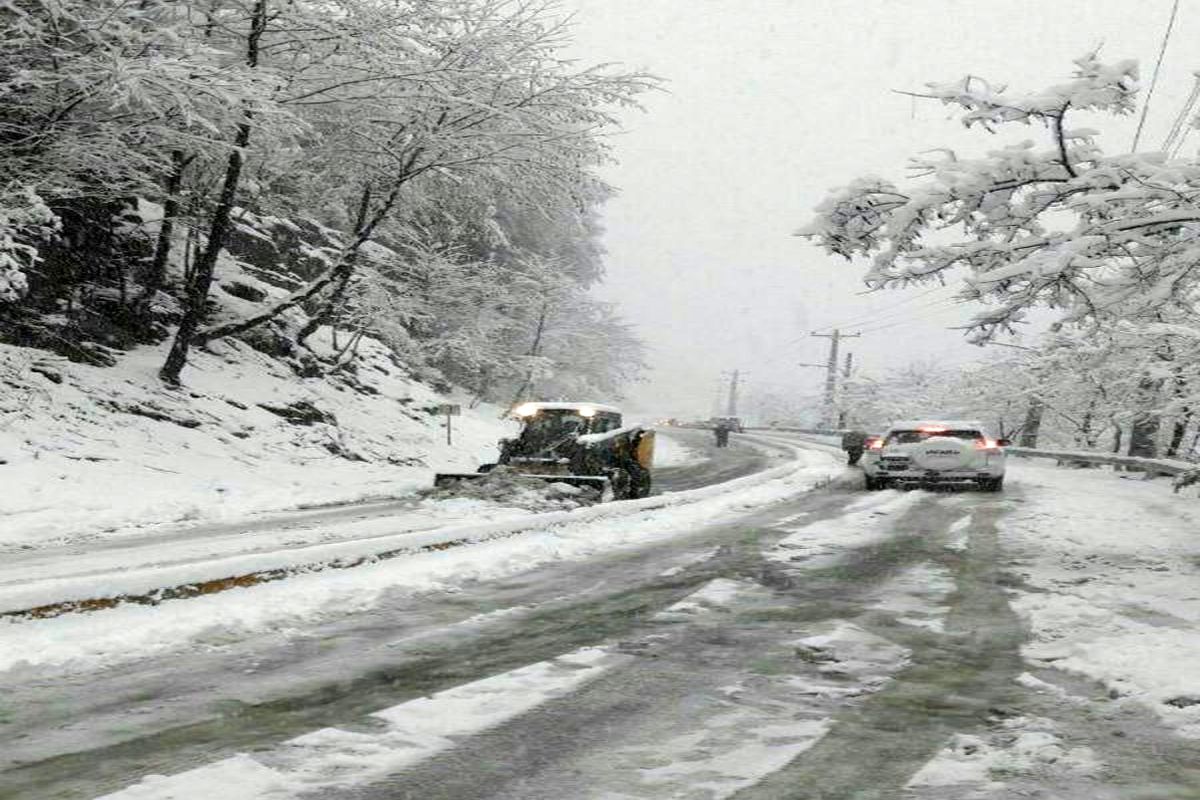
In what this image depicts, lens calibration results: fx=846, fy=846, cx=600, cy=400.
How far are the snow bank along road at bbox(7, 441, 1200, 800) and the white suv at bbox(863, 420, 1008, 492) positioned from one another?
7.99 metres

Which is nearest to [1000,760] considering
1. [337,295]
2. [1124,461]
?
[337,295]

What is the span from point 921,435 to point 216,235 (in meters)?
12.8

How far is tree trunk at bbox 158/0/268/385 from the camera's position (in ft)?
43.7

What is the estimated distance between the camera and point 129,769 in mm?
2666

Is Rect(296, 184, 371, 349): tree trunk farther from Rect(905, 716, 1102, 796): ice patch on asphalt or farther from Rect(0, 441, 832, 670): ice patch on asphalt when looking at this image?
Rect(905, 716, 1102, 796): ice patch on asphalt

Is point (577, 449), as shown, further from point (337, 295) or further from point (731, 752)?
point (731, 752)

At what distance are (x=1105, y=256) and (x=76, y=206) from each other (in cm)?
1624

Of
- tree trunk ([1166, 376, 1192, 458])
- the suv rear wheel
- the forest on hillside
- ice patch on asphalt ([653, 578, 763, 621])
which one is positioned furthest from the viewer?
tree trunk ([1166, 376, 1192, 458])

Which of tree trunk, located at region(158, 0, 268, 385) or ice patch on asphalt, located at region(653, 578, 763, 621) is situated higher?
tree trunk, located at region(158, 0, 268, 385)

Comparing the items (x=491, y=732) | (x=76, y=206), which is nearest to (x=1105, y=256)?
(x=491, y=732)

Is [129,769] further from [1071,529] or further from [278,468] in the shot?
[278,468]

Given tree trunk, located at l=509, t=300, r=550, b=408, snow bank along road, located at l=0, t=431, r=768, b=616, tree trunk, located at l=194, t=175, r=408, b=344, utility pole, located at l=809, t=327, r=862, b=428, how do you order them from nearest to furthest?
snow bank along road, located at l=0, t=431, r=768, b=616
tree trunk, located at l=194, t=175, r=408, b=344
tree trunk, located at l=509, t=300, r=550, b=408
utility pole, located at l=809, t=327, r=862, b=428

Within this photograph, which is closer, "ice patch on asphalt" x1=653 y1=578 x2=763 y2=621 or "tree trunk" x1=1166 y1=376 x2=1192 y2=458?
"ice patch on asphalt" x1=653 y1=578 x2=763 y2=621

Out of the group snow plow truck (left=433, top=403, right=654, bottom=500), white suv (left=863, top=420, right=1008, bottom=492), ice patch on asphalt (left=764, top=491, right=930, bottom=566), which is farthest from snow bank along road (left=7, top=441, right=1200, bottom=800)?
white suv (left=863, top=420, right=1008, bottom=492)
